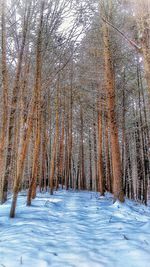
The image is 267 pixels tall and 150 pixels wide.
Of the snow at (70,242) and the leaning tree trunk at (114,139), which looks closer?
the snow at (70,242)

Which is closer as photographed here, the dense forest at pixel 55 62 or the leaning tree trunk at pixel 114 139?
the dense forest at pixel 55 62

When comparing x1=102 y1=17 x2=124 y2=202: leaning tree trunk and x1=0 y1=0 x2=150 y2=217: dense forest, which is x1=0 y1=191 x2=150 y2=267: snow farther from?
x1=102 y1=17 x2=124 y2=202: leaning tree trunk

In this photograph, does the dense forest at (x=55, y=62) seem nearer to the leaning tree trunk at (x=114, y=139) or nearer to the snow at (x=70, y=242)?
the leaning tree trunk at (x=114, y=139)

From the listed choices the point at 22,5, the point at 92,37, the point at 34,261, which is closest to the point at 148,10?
the point at 22,5

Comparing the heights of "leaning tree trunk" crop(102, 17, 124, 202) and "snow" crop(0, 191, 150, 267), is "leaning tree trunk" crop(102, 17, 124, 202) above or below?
above

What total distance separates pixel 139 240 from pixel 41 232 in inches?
58.0

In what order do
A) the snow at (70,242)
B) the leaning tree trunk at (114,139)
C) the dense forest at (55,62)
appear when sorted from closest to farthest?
the snow at (70,242) → the dense forest at (55,62) → the leaning tree trunk at (114,139)

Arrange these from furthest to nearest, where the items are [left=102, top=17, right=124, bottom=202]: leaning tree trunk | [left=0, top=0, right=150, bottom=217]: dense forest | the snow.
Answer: [left=102, top=17, right=124, bottom=202]: leaning tree trunk < [left=0, top=0, right=150, bottom=217]: dense forest < the snow

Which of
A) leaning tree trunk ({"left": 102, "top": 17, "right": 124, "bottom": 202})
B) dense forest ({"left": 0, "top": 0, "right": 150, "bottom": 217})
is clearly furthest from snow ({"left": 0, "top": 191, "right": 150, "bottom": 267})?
leaning tree trunk ({"left": 102, "top": 17, "right": 124, "bottom": 202})

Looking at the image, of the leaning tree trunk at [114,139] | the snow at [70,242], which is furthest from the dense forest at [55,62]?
the snow at [70,242]

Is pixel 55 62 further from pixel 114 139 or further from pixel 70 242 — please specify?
pixel 70 242

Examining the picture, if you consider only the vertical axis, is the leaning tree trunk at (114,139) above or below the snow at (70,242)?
above

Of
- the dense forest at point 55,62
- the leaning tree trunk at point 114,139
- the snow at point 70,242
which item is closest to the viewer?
the snow at point 70,242

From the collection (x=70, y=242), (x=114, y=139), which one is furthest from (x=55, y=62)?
(x=70, y=242)
